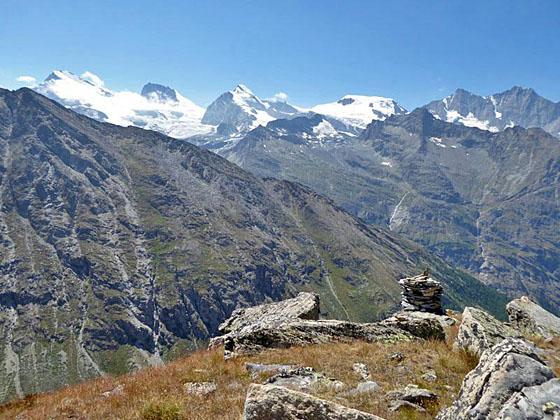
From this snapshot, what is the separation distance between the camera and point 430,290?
131 ft

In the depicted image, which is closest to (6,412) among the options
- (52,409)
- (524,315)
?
(52,409)

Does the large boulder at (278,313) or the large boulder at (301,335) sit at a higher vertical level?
the large boulder at (301,335)

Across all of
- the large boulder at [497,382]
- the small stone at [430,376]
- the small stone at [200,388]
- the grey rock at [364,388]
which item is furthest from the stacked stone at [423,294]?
the large boulder at [497,382]

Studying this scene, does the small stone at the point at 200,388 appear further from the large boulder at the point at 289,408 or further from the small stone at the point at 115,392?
the large boulder at the point at 289,408

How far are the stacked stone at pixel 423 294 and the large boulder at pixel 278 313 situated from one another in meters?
11.8

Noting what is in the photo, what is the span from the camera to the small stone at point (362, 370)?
49.7 ft

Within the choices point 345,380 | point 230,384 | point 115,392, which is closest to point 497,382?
point 345,380

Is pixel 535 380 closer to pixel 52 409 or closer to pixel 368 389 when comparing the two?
pixel 368 389

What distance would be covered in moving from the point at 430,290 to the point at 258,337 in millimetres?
25001

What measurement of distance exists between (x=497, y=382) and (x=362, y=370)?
303 inches

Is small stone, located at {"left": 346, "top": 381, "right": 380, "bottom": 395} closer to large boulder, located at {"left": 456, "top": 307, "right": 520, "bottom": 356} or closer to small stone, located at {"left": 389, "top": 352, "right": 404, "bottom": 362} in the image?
small stone, located at {"left": 389, "top": 352, "right": 404, "bottom": 362}

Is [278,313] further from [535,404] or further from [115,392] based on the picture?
[535,404]

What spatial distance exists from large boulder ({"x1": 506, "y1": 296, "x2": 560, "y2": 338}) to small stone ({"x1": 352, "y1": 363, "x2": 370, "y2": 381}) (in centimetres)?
1589

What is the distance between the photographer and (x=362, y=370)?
1583 centimetres
